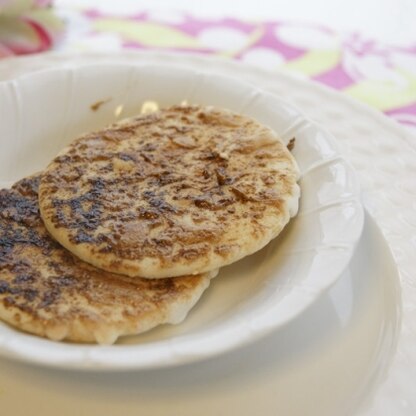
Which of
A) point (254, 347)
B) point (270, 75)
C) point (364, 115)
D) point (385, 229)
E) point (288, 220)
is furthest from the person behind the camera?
point (270, 75)

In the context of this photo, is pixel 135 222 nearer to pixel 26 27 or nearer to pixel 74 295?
pixel 74 295

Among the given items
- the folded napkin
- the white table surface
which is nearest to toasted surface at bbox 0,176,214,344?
the folded napkin

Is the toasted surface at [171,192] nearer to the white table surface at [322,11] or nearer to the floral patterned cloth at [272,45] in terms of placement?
the floral patterned cloth at [272,45]

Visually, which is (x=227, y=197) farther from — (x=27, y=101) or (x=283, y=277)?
(x=27, y=101)

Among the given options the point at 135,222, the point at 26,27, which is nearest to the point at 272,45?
the point at 26,27

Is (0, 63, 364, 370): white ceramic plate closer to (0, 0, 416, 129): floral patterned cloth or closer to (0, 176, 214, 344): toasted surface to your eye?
(0, 176, 214, 344): toasted surface

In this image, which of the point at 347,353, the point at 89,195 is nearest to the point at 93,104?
the point at 89,195
